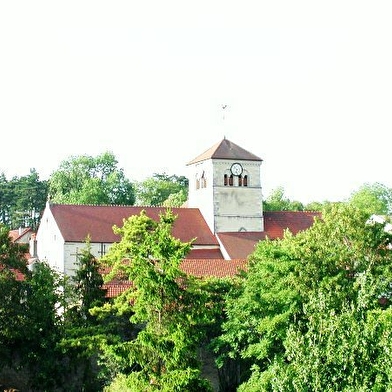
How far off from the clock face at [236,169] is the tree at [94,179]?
34.9 metres

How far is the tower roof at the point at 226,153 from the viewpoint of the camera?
6419cm

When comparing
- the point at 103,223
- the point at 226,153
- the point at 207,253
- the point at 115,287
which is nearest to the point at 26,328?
the point at 115,287

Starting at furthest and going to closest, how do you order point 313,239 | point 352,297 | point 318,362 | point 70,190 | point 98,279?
point 70,190 < point 98,279 < point 313,239 < point 352,297 < point 318,362

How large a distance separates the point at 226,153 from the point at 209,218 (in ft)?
17.0

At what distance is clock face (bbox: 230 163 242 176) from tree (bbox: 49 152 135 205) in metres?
34.9

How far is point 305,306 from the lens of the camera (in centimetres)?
3097

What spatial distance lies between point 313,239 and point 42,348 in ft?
42.5

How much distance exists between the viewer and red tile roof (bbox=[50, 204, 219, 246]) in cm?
5747

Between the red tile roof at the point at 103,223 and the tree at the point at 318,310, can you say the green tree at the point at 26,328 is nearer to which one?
the tree at the point at 318,310

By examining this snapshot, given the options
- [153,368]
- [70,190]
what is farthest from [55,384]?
[70,190]

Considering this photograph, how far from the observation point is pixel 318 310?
31.0 metres

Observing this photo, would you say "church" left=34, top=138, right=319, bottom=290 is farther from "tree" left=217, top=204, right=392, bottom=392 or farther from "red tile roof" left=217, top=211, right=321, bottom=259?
"tree" left=217, top=204, right=392, bottom=392

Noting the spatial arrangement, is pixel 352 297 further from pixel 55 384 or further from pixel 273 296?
pixel 55 384

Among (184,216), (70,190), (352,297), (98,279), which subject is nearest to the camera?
(352,297)
